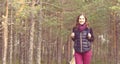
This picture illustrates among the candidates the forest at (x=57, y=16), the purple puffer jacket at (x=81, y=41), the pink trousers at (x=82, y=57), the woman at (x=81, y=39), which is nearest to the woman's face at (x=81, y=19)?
the woman at (x=81, y=39)

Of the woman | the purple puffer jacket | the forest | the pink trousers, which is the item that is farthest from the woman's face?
the forest

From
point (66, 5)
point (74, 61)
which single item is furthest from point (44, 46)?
point (74, 61)

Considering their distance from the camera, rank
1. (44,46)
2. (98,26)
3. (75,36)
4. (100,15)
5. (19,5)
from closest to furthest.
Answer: (75,36) → (19,5) → (100,15) → (98,26) → (44,46)

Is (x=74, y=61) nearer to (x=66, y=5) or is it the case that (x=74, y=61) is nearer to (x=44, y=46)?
(x=66, y=5)

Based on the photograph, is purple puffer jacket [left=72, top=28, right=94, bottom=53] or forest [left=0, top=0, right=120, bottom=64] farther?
forest [left=0, top=0, right=120, bottom=64]

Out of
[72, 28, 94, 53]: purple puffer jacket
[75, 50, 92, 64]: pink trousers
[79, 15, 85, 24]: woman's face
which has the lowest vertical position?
[75, 50, 92, 64]: pink trousers

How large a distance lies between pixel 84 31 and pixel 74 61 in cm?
67

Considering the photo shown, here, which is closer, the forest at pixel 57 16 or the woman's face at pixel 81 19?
the woman's face at pixel 81 19

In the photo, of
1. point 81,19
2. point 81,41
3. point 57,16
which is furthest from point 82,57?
point 57,16

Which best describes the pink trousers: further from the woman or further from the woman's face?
the woman's face

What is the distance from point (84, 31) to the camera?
5785mm

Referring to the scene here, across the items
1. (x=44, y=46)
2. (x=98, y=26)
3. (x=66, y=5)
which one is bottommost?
(x=44, y=46)

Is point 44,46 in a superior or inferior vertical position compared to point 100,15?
inferior

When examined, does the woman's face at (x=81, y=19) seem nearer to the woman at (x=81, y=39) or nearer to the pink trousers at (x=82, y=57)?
the woman at (x=81, y=39)
